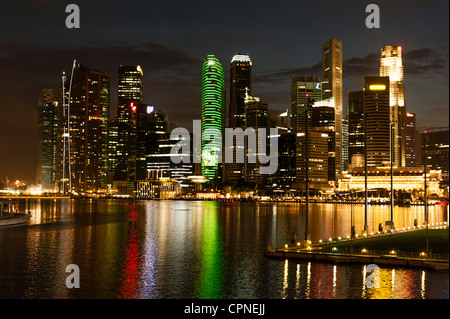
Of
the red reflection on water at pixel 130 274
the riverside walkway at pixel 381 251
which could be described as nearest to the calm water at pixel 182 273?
the red reflection on water at pixel 130 274

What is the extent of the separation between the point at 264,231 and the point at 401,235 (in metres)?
30.9

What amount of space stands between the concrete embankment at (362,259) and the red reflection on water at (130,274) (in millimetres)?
14196

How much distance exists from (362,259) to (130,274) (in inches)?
827

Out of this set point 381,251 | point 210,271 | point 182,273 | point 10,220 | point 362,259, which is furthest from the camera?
point 10,220

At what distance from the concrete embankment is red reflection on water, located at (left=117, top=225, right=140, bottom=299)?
14196 mm

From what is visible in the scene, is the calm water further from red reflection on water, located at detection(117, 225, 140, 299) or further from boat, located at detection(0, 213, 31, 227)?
boat, located at detection(0, 213, 31, 227)

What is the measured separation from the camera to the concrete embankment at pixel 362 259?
42125 millimetres

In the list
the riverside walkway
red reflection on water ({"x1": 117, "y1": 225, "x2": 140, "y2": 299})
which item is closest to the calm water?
red reflection on water ({"x1": 117, "y1": 225, "x2": 140, "y2": 299})

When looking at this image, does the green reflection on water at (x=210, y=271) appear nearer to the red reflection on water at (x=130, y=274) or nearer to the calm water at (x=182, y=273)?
the calm water at (x=182, y=273)

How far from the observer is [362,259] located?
46719mm

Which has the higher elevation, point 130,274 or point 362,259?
point 362,259

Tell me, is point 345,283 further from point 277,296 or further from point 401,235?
point 401,235

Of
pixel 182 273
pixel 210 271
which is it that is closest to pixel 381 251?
pixel 210 271

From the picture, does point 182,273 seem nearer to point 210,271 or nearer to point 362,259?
point 210,271
